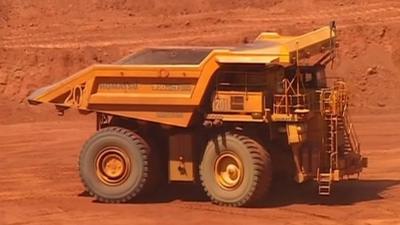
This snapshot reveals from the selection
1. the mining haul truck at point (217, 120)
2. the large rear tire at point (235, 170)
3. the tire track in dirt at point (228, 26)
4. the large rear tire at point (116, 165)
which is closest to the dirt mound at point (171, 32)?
the tire track in dirt at point (228, 26)

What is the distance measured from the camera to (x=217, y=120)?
53.8ft

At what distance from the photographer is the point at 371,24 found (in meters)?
35.3

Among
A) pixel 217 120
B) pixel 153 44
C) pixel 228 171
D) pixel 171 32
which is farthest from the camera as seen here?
pixel 171 32

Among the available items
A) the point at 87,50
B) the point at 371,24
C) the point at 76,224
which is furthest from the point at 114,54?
the point at 76,224

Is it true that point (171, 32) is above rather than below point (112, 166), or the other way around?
above

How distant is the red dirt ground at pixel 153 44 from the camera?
16297 mm

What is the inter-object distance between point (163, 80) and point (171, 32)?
20.1 m

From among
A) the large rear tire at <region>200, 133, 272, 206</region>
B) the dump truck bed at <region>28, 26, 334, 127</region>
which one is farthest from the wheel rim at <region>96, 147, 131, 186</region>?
the large rear tire at <region>200, 133, 272, 206</region>

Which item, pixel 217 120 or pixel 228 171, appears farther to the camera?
pixel 228 171

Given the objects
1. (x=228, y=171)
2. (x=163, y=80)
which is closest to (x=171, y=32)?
(x=163, y=80)

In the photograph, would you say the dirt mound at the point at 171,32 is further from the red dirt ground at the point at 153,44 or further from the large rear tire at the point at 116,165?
the large rear tire at the point at 116,165

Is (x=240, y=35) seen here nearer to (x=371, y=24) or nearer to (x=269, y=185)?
(x=371, y=24)

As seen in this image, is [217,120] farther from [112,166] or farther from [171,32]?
[171,32]

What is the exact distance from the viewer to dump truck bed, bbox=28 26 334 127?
1620 cm
